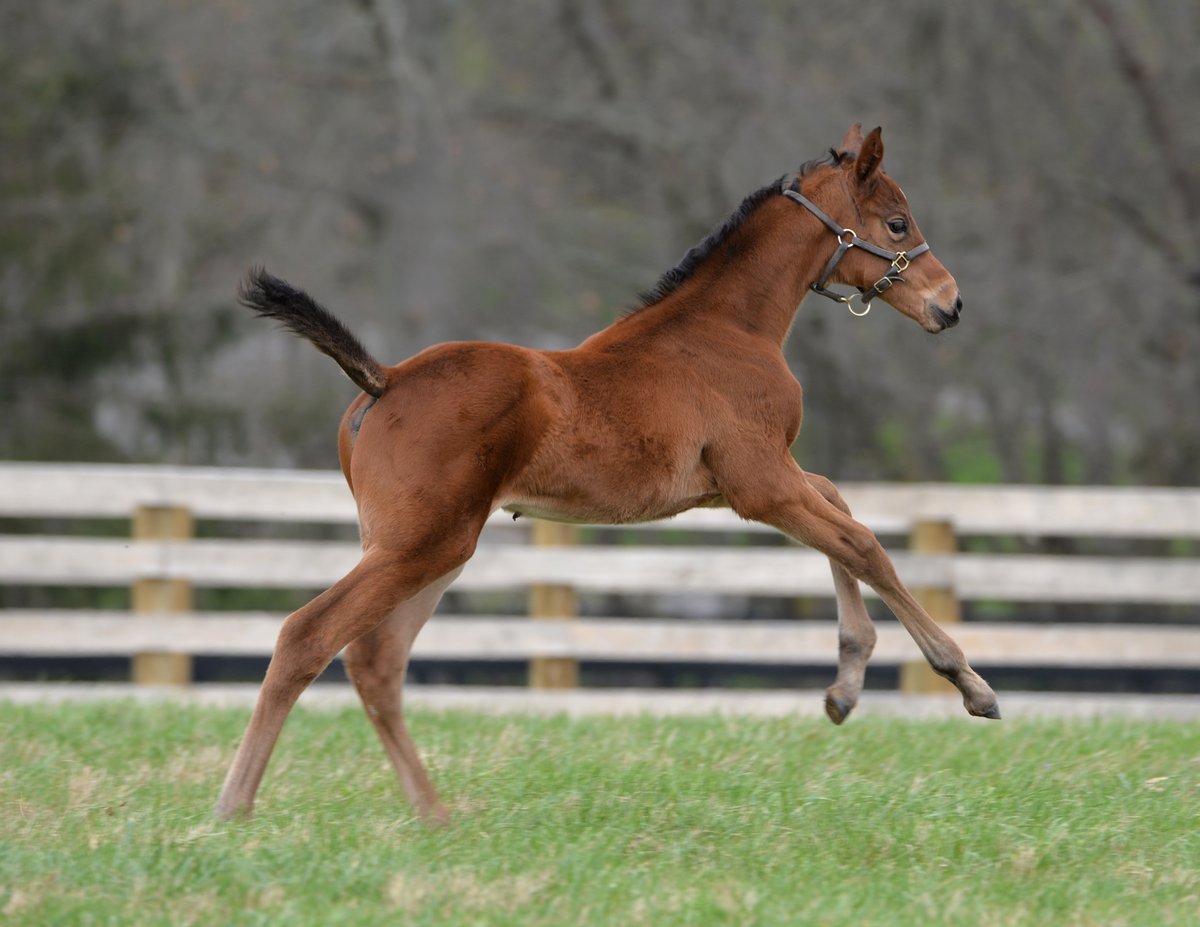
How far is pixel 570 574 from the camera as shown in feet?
28.9

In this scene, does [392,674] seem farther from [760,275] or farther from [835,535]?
[760,275]

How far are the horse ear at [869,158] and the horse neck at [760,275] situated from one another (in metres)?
0.26

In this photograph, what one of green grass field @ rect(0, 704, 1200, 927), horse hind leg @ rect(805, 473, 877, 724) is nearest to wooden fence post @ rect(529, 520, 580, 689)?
green grass field @ rect(0, 704, 1200, 927)

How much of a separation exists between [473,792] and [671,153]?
10432 mm

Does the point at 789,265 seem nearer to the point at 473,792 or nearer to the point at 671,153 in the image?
the point at 473,792

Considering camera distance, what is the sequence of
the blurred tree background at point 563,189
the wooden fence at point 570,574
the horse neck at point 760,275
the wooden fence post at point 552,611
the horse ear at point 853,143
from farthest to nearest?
1. the blurred tree background at point 563,189
2. the wooden fence post at point 552,611
3. the wooden fence at point 570,574
4. the horse ear at point 853,143
5. the horse neck at point 760,275

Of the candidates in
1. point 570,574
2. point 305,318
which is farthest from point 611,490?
point 570,574

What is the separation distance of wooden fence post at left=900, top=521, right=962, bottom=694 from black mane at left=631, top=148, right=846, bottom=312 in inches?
154

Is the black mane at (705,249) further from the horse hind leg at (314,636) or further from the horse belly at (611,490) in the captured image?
the horse hind leg at (314,636)

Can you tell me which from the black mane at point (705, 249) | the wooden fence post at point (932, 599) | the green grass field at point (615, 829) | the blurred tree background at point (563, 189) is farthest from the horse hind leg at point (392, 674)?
the blurred tree background at point (563, 189)

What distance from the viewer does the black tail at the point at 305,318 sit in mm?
4738

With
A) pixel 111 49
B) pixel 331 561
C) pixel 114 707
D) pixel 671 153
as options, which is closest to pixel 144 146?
pixel 111 49

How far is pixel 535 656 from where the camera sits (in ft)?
28.8

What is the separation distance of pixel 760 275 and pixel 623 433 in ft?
3.13
